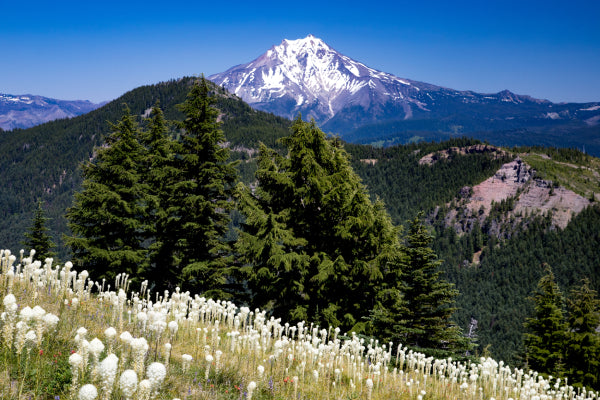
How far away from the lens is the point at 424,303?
17.3m

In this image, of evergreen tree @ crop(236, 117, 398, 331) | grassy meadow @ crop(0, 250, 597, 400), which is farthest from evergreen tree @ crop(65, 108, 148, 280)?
grassy meadow @ crop(0, 250, 597, 400)

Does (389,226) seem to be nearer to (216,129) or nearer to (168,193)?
(216,129)

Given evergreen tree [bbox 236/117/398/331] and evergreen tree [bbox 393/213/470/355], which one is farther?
evergreen tree [bbox 393/213/470/355]

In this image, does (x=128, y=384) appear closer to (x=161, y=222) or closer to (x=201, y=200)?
(x=201, y=200)

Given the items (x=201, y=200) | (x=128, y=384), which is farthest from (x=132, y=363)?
(x=201, y=200)

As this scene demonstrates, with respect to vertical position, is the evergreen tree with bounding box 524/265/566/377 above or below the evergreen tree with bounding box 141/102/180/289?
below

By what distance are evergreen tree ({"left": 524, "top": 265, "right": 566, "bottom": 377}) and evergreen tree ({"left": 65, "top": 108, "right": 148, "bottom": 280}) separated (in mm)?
31125

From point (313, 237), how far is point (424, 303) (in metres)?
6.08

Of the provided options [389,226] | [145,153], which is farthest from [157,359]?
[145,153]

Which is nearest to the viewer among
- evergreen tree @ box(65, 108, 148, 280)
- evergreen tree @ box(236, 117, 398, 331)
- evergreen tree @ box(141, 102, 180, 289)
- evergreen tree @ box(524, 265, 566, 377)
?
evergreen tree @ box(236, 117, 398, 331)

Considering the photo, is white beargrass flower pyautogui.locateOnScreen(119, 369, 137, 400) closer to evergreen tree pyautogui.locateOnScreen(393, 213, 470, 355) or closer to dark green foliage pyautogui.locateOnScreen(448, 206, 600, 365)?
evergreen tree pyautogui.locateOnScreen(393, 213, 470, 355)

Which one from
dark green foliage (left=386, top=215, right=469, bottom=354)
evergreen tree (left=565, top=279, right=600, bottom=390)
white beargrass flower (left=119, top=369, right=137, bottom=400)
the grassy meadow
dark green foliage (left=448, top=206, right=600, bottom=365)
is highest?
white beargrass flower (left=119, top=369, right=137, bottom=400)

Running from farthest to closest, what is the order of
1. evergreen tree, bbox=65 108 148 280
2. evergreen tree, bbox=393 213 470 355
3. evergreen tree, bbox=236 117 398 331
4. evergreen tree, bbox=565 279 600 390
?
evergreen tree, bbox=565 279 600 390 < evergreen tree, bbox=65 108 148 280 < evergreen tree, bbox=393 213 470 355 < evergreen tree, bbox=236 117 398 331

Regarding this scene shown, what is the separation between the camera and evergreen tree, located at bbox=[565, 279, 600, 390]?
2880 centimetres
